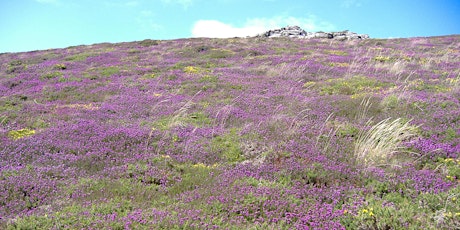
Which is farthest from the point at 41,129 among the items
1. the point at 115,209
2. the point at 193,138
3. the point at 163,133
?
the point at 115,209

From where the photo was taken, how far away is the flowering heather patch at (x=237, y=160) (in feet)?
18.1

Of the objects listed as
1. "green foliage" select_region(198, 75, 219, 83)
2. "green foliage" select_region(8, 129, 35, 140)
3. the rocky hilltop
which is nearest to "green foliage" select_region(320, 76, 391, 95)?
"green foliage" select_region(198, 75, 219, 83)

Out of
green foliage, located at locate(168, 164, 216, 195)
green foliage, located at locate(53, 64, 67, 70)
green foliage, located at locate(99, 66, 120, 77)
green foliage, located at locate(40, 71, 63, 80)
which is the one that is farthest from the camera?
green foliage, located at locate(53, 64, 67, 70)

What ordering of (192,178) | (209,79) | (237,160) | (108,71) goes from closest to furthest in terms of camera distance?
(192,178) < (237,160) < (209,79) < (108,71)

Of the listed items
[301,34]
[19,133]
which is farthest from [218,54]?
[301,34]

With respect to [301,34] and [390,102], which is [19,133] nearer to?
[390,102]

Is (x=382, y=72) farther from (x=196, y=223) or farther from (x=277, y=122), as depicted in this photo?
(x=196, y=223)

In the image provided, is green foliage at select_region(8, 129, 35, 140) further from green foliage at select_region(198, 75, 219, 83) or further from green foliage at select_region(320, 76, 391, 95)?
green foliage at select_region(320, 76, 391, 95)

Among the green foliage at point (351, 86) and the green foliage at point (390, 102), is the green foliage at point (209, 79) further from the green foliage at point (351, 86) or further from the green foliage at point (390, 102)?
the green foliage at point (390, 102)

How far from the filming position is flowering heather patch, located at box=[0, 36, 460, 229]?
18.1 feet

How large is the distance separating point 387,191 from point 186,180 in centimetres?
419

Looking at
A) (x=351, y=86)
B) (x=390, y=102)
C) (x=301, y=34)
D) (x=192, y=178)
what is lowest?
(x=192, y=178)

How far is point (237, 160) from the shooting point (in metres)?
8.30

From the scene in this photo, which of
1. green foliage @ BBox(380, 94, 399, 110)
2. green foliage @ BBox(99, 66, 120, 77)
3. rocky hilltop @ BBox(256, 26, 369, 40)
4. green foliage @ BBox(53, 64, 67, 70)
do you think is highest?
rocky hilltop @ BBox(256, 26, 369, 40)
